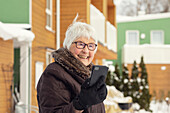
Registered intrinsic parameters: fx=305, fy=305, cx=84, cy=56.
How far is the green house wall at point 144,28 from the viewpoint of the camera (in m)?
23.4

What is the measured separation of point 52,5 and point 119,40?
15.0m

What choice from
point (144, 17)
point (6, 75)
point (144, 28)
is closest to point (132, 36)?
point (144, 28)

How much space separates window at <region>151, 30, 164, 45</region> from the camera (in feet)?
77.4

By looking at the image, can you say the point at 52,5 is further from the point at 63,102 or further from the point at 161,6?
the point at 161,6

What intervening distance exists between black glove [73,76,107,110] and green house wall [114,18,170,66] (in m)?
21.7

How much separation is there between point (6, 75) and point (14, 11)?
60.5 inches

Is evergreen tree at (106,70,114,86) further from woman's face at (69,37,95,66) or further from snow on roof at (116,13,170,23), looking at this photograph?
snow on roof at (116,13,170,23)

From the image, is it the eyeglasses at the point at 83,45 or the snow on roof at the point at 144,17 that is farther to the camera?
the snow on roof at the point at 144,17

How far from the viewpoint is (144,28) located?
23641 millimetres

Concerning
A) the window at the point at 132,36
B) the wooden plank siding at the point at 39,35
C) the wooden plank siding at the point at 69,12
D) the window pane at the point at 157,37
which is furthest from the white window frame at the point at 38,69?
the window pane at the point at 157,37

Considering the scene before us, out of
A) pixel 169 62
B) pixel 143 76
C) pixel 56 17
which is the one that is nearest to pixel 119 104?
pixel 143 76

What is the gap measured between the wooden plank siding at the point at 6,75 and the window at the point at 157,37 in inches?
734

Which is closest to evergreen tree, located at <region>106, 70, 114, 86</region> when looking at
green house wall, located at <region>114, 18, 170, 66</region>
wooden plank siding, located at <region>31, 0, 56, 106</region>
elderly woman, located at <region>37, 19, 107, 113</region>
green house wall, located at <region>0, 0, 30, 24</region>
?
wooden plank siding, located at <region>31, 0, 56, 106</region>

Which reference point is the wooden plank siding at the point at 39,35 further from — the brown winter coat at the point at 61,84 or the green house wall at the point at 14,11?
the brown winter coat at the point at 61,84
